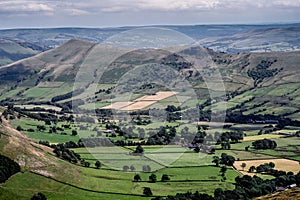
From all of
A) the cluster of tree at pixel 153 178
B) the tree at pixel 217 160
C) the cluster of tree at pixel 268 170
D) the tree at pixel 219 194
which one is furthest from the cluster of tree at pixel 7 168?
the cluster of tree at pixel 268 170

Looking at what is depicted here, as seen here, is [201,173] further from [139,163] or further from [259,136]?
[259,136]

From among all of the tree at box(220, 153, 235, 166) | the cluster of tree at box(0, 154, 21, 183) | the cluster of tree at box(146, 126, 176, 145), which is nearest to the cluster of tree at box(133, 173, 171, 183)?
the tree at box(220, 153, 235, 166)

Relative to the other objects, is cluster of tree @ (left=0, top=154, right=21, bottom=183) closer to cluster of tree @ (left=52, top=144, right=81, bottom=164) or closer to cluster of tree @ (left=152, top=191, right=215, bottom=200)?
cluster of tree @ (left=52, top=144, right=81, bottom=164)

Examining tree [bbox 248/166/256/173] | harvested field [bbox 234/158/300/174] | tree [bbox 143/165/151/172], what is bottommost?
harvested field [bbox 234/158/300/174]

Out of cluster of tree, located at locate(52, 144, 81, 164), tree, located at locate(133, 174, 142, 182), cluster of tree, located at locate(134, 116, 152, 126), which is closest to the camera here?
tree, located at locate(133, 174, 142, 182)

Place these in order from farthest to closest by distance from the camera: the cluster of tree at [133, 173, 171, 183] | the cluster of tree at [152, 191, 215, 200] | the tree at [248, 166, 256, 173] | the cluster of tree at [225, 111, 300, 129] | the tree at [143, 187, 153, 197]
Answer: the cluster of tree at [225, 111, 300, 129] → the tree at [248, 166, 256, 173] → the cluster of tree at [133, 173, 171, 183] → the tree at [143, 187, 153, 197] → the cluster of tree at [152, 191, 215, 200]

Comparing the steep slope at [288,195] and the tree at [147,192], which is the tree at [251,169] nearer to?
the tree at [147,192]
